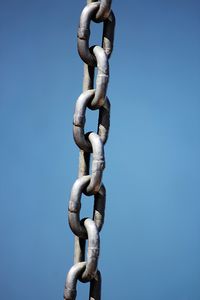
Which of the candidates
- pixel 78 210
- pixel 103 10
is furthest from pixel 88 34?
pixel 78 210

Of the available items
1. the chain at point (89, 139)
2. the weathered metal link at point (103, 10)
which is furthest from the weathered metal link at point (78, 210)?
the weathered metal link at point (103, 10)

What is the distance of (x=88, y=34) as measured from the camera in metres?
0.32

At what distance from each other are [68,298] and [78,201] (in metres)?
0.08

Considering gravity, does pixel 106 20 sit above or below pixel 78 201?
above

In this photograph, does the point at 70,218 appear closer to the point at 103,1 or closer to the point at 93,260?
the point at 93,260

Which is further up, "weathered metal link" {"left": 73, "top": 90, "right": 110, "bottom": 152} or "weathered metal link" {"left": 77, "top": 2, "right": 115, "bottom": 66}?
"weathered metal link" {"left": 77, "top": 2, "right": 115, "bottom": 66}

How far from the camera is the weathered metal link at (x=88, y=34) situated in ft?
1.04

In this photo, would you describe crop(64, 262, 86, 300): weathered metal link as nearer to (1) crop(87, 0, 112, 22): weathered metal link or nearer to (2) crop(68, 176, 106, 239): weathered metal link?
(2) crop(68, 176, 106, 239): weathered metal link

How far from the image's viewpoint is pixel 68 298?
319 millimetres

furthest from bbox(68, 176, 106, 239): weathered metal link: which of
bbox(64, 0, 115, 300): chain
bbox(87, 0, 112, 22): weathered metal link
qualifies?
bbox(87, 0, 112, 22): weathered metal link

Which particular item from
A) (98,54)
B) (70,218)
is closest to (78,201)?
(70,218)

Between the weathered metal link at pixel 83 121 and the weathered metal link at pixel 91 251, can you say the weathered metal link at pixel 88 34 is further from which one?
the weathered metal link at pixel 91 251

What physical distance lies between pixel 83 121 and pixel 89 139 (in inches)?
0.6

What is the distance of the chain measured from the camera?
0.31 metres
